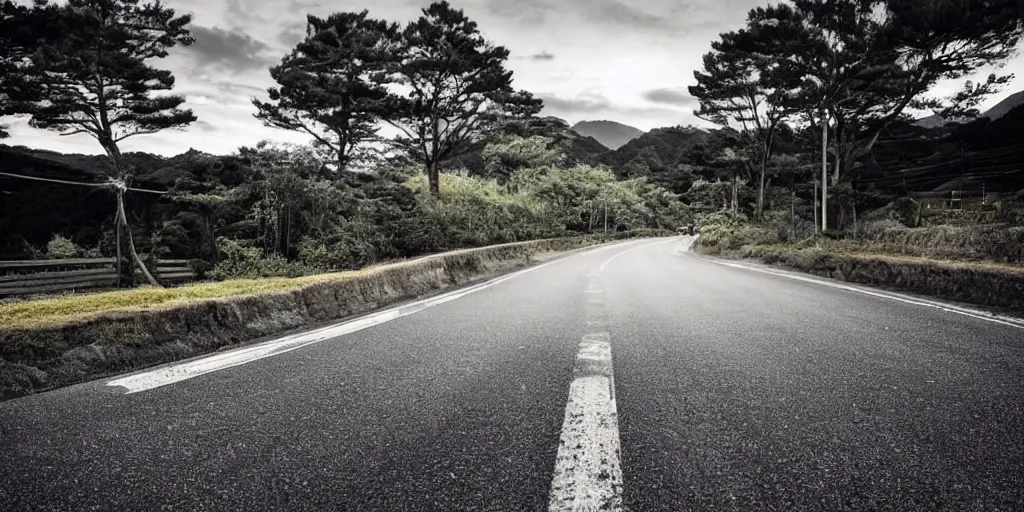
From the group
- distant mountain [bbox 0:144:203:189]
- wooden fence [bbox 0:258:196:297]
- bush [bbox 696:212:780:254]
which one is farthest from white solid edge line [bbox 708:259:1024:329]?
distant mountain [bbox 0:144:203:189]

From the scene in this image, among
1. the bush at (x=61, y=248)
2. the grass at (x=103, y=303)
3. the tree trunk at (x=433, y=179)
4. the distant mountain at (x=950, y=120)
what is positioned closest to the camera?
the grass at (x=103, y=303)

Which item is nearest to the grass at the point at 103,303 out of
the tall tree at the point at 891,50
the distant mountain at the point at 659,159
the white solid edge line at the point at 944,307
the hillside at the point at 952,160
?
the white solid edge line at the point at 944,307

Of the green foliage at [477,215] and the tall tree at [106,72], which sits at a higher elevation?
the tall tree at [106,72]

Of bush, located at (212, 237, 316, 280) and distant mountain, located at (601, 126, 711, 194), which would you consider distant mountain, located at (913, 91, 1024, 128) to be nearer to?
distant mountain, located at (601, 126, 711, 194)

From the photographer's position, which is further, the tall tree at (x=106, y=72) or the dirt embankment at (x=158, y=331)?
the tall tree at (x=106, y=72)

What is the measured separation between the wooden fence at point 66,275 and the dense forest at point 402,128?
912mm

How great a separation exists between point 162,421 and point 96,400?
56 cm

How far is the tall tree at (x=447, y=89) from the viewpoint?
20.3 m

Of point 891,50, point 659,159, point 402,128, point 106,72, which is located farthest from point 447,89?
point 659,159

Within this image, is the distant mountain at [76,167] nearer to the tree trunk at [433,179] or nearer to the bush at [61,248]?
the bush at [61,248]

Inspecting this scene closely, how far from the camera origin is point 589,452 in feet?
4.92

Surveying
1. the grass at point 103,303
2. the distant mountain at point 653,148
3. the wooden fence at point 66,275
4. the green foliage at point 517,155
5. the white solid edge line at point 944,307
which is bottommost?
the wooden fence at point 66,275

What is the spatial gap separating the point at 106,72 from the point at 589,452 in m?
25.4

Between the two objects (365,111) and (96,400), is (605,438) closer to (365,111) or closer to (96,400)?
(96,400)
